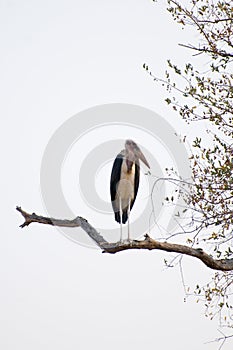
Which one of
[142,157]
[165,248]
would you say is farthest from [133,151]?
[165,248]

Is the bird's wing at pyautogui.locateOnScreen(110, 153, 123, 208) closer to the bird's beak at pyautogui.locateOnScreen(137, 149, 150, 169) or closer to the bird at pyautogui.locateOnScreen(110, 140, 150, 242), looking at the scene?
the bird at pyautogui.locateOnScreen(110, 140, 150, 242)

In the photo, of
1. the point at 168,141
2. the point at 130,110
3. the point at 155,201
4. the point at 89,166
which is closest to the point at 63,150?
the point at 89,166

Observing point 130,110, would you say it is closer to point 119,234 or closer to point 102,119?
point 102,119

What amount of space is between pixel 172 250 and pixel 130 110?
5.08m

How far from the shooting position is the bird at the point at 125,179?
1134cm

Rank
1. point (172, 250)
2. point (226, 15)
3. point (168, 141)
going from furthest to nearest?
point (168, 141) → point (226, 15) → point (172, 250)

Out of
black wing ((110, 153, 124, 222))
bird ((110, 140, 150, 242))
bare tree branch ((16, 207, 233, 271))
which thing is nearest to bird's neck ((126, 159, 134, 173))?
bird ((110, 140, 150, 242))

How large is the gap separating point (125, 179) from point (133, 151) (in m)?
0.53

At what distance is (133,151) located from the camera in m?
11.3

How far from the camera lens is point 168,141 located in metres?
10.2

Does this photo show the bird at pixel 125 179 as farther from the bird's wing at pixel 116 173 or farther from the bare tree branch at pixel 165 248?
the bare tree branch at pixel 165 248

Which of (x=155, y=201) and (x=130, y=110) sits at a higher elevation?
(x=130, y=110)

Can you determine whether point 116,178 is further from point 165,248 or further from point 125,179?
point 165,248

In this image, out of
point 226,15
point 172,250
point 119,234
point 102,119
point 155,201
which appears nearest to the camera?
point 172,250
